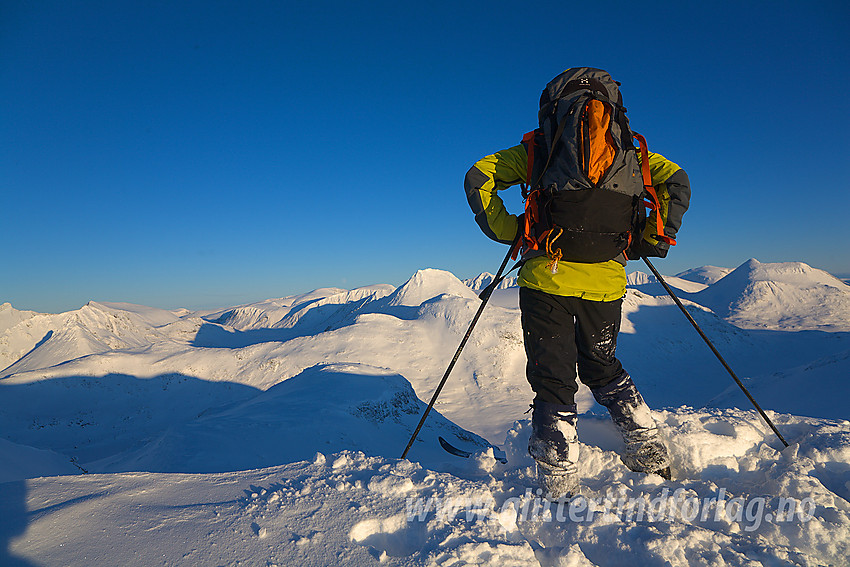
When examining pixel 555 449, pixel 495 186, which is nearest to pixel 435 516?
pixel 555 449

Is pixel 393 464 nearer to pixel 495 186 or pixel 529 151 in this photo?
pixel 495 186

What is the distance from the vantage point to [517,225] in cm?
314

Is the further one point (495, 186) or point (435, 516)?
point (495, 186)

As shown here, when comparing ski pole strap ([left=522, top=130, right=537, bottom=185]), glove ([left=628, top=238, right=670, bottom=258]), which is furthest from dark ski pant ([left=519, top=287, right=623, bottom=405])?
ski pole strap ([left=522, top=130, right=537, bottom=185])

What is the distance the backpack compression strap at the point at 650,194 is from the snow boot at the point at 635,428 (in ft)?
4.01

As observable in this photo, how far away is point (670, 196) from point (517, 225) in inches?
53.4

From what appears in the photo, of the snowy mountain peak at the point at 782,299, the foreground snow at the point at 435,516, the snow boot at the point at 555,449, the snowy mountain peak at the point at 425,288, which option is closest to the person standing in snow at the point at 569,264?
the snow boot at the point at 555,449

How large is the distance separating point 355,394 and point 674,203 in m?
15.2

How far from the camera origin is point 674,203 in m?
3.11

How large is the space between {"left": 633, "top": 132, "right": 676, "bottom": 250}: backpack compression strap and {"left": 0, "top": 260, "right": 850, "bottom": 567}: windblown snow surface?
1.83 meters

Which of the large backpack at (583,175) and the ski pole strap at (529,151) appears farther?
the ski pole strap at (529,151)

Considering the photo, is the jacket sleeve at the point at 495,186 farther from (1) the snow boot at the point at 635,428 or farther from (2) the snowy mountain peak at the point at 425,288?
(2) the snowy mountain peak at the point at 425,288

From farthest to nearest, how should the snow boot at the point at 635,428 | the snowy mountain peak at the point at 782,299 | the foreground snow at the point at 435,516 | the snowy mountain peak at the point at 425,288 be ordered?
the snowy mountain peak at the point at 425,288, the snowy mountain peak at the point at 782,299, the snow boot at the point at 635,428, the foreground snow at the point at 435,516

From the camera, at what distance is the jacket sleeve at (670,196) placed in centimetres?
311
